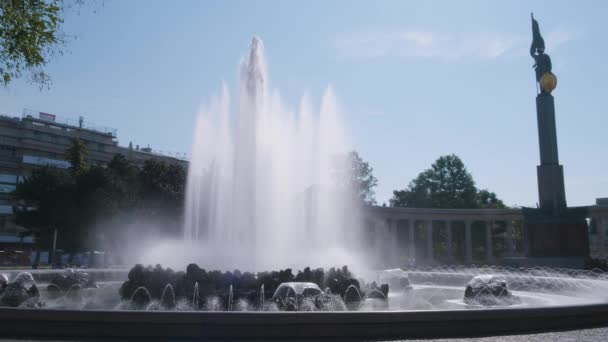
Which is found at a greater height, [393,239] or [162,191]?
[162,191]

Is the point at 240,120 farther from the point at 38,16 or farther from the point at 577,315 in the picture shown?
the point at 577,315

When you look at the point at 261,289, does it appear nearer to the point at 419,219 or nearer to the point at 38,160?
the point at 419,219

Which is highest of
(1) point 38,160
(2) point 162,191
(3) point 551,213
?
(1) point 38,160

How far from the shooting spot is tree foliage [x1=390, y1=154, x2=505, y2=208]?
11631 centimetres

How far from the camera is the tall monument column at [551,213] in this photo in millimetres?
47906

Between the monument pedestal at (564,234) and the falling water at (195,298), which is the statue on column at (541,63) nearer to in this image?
the monument pedestal at (564,234)

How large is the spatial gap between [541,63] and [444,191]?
6646 cm

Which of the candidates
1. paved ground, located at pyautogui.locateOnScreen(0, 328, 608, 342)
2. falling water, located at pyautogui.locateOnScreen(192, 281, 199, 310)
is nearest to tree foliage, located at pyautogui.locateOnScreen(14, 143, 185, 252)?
falling water, located at pyautogui.locateOnScreen(192, 281, 199, 310)

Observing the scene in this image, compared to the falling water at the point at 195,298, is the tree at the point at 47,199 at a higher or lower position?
higher

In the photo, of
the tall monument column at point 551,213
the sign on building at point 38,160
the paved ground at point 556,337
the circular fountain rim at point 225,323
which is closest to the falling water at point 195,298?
the circular fountain rim at point 225,323

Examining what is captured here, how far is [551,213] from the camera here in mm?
48656

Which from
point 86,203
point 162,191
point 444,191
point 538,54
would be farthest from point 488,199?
point 86,203

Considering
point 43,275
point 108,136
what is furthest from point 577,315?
point 108,136

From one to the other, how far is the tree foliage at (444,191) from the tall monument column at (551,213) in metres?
64.4
